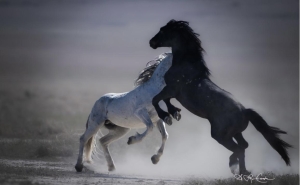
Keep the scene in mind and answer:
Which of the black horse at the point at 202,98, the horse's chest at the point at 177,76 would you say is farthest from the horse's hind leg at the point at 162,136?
the horse's chest at the point at 177,76

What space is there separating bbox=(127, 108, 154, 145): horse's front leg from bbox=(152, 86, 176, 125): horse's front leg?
0.44 metres

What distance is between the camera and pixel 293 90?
736 inches

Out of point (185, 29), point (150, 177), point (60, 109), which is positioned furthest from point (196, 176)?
point (60, 109)

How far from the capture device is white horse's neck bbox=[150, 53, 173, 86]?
10992mm

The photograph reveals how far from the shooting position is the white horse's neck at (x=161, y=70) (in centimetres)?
1099

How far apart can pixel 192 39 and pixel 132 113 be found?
1665 mm

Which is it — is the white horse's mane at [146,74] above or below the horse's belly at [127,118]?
above

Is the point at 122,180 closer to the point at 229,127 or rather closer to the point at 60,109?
the point at 229,127

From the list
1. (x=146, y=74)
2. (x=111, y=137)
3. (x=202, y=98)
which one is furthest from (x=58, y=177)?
(x=202, y=98)

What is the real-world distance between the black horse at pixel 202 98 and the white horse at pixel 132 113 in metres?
0.41

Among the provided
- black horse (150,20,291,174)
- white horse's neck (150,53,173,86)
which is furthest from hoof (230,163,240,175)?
white horse's neck (150,53,173,86)

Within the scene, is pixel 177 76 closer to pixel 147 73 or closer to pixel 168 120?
pixel 168 120

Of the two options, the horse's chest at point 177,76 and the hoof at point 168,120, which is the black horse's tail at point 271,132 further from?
the hoof at point 168,120

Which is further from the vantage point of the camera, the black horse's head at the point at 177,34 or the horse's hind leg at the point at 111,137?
the horse's hind leg at the point at 111,137
